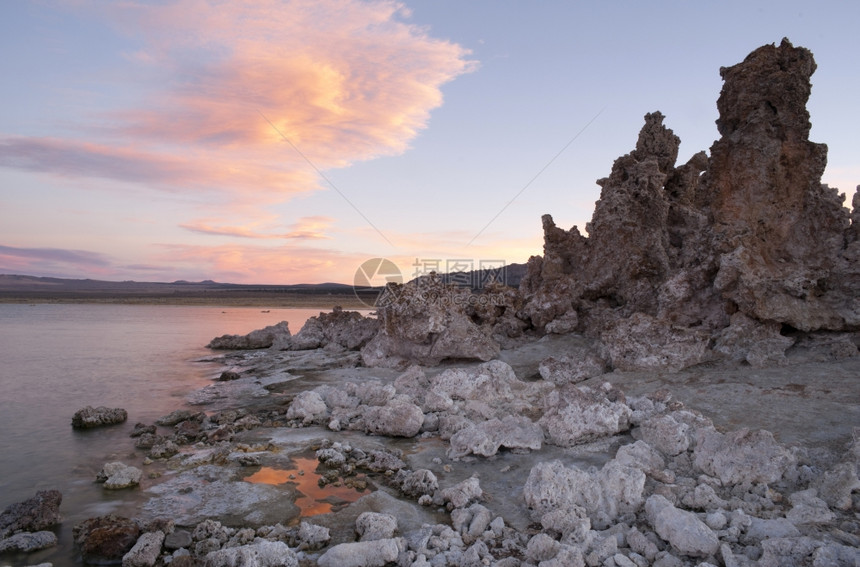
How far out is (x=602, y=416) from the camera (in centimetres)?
719

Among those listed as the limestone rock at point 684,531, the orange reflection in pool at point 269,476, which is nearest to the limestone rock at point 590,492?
the limestone rock at point 684,531

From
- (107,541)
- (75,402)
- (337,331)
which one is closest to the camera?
(107,541)

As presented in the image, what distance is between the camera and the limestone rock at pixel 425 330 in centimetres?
1323

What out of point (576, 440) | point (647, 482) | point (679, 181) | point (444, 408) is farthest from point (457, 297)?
point (647, 482)

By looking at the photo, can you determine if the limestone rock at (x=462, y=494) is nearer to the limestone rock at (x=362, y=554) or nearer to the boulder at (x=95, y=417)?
the limestone rock at (x=362, y=554)

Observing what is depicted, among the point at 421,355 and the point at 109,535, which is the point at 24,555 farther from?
the point at 421,355

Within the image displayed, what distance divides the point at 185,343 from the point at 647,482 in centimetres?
2507

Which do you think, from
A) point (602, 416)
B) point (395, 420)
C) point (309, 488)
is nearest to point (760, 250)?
point (602, 416)

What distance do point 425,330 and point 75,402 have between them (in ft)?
27.2

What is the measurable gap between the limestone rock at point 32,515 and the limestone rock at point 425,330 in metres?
8.84

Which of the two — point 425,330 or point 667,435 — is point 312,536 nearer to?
point 667,435

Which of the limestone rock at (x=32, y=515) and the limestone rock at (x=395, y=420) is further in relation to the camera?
the limestone rock at (x=395, y=420)

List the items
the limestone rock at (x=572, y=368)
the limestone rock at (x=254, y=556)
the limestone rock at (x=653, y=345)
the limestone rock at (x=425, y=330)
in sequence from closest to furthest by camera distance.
Result: the limestone rock at (x=254, y=556) → the limestone rock at (x=653, y=345) → the limestone rock at (x=572, y=368) → the limestone rock at (x=425, y=330)

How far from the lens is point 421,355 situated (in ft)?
A: 45.4
